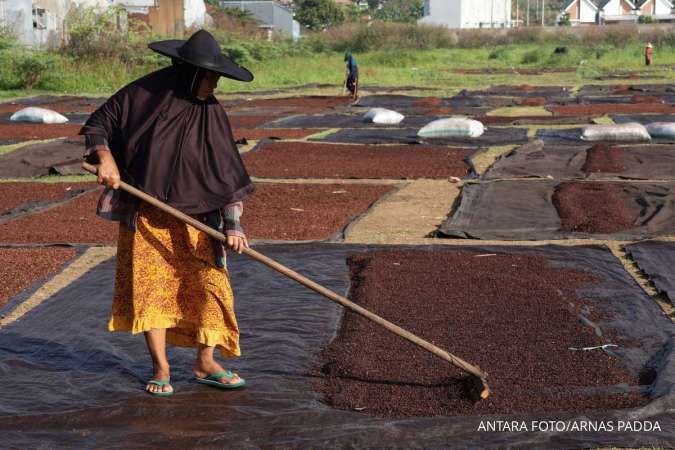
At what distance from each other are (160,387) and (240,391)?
324 millimetres

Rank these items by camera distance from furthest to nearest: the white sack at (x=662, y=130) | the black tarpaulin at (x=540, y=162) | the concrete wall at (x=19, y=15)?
the concrete wall at (x=19, y=15), the white sack at (x=662, y=130), the black tarpaulin at (x=540, y=162)

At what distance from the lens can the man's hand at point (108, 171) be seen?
3799mm

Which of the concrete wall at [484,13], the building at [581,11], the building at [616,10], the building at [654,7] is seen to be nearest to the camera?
the concrete wall at [484,13]

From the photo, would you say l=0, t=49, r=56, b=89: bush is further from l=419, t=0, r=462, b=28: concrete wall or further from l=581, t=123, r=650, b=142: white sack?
l=419, t=0, r=462, b=28: concrete wall

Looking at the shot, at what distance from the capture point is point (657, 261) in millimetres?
6352

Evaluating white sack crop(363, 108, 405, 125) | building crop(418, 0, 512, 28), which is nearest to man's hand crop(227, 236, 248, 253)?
white sack crop(363, 108, 405, 125)

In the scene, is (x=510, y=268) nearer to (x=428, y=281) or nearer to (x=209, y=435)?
(x=428, y=281)

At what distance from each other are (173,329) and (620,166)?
7477mm

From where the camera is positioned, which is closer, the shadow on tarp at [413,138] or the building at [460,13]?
the shadow on tarp at [413,138]

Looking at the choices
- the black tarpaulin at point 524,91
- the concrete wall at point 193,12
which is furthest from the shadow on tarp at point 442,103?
the concrete wall at point 193,12

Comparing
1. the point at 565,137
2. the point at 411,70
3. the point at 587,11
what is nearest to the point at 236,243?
the point at 565,137

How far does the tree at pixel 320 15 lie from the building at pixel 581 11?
28566mm

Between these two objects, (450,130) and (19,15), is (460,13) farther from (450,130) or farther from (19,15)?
(450,130)

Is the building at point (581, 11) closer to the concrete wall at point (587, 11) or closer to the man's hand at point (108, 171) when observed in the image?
the concrete wall at point (587, 11)
